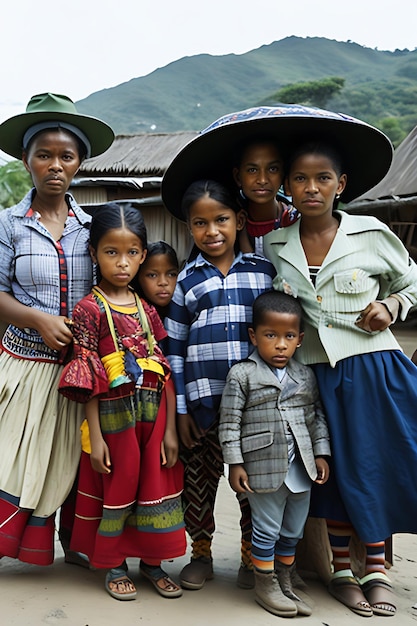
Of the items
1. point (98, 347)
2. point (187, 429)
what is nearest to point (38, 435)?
point (98, 347)

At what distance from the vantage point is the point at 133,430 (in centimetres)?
258

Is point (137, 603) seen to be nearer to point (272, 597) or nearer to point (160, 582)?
point (160, 582)

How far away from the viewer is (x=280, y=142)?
280cm

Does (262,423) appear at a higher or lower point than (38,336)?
lower

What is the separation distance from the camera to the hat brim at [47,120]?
279 centimetres

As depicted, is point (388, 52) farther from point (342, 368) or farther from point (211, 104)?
point (342, 368)

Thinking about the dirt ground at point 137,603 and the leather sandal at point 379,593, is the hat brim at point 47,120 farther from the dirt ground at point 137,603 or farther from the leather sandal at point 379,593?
the leather sandal at point 379,593

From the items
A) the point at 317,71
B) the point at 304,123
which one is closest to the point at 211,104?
the point at 317,71

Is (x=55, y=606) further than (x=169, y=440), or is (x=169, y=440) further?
(x=169, y=440)

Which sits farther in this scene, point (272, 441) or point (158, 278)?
point (158, 278)

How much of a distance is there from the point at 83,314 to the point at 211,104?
232 ft

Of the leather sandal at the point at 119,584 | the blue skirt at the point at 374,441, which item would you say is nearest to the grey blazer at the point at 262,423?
the blue skirt at the point at 374,441

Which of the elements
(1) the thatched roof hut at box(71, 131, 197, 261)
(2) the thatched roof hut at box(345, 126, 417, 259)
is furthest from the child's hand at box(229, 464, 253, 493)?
(2) the thatched roof hut at box(345, 126, 417, 259)

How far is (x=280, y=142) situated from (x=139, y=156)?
1157 cm
